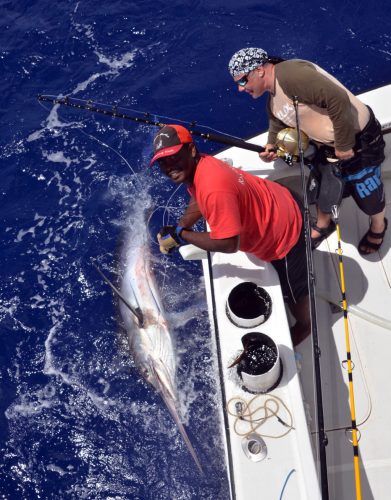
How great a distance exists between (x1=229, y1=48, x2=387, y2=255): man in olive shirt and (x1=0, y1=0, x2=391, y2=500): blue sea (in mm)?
1983

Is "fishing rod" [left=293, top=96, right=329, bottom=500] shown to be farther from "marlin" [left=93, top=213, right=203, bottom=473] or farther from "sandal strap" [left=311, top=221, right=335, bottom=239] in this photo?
"marlin" [left=93, top=213, right=203, bottom=473]

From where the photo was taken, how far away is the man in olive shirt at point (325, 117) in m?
3.14

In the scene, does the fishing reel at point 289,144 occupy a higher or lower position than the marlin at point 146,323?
higher

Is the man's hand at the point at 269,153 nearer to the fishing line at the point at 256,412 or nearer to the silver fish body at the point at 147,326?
the silver fish body at the point at 147,326

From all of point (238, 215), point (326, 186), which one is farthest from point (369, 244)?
point (238, 215)

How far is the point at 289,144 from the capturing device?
3758 mm

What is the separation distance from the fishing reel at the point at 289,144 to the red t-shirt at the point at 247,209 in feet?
2.11

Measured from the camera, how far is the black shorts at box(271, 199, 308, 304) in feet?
10.8

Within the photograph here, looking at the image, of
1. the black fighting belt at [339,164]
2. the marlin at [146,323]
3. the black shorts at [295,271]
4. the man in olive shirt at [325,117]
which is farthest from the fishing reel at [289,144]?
the marlin at [146,323]

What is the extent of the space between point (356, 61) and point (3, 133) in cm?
502

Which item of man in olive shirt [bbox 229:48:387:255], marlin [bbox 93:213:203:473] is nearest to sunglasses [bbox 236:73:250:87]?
man in olive shirt [bbox 229:48:387:255]

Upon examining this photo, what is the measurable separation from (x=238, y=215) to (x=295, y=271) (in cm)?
88

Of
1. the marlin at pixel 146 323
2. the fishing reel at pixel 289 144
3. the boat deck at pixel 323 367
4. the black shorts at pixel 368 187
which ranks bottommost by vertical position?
the marlin at pixel 146 323

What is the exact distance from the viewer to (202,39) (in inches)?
269
